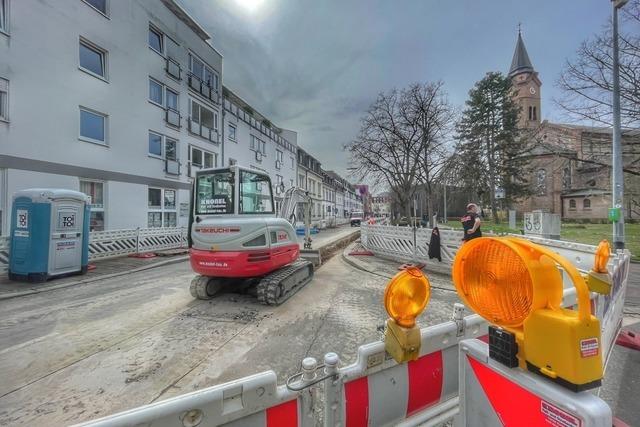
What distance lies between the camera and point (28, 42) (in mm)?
9672

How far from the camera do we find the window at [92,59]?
37.9 feet

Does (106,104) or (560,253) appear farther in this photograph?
(106,104)

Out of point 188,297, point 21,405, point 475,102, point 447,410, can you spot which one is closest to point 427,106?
point 188,297

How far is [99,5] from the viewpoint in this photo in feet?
39.9

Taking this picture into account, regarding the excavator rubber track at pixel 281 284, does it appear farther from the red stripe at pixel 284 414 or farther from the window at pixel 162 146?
the window at pixel 162 146

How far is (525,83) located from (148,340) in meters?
57.5

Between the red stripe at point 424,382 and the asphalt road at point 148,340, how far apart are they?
179 cm

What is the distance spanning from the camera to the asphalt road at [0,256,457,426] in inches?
119

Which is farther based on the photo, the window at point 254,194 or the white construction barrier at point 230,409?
the window at point 254,194

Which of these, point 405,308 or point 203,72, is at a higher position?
point 203,72

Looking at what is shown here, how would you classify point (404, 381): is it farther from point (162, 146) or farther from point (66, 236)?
point (162, 146)

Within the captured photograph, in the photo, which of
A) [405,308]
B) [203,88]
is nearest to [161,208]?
[203,88]

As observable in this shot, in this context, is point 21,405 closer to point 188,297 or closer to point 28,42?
point 188,297

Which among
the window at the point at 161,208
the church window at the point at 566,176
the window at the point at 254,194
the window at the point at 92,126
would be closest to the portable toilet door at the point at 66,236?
the window at the point at 92,126
